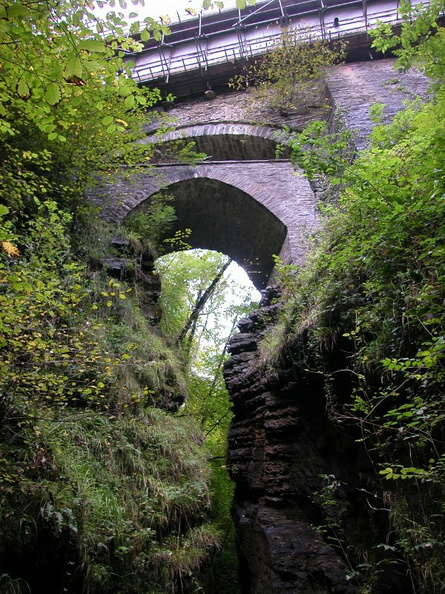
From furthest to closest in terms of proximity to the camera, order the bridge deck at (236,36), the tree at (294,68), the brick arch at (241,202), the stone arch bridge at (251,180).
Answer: the bridge deck at (236,36) → the tree at (294,68) → the stone arch bridge at (251,180) → the brick arch at (241,202)

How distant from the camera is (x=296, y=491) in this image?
516 centimetres

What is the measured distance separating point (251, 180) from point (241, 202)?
529 mm

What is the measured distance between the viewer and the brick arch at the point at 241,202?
968 cm

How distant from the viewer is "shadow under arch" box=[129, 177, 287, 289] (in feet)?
33.2

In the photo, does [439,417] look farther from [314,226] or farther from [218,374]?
[218,374]

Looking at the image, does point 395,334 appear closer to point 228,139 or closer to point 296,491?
point 296,491

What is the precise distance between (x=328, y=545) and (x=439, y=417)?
2.63 metres

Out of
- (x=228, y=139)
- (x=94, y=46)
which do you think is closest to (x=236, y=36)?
(x=228, y=139)

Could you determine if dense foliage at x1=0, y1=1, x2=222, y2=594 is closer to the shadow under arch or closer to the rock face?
the rock face

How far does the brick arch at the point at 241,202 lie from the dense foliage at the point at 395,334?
4.14m

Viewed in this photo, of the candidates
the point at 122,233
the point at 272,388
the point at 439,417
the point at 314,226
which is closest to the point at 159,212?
the point at 122,233

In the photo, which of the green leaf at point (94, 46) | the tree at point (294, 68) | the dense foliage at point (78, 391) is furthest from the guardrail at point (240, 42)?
the green leaf at point (94, 46)

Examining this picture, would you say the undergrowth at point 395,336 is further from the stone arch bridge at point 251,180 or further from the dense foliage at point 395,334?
the stone arch bridge at point 251,180

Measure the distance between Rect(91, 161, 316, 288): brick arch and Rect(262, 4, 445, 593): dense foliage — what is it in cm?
414
